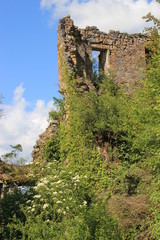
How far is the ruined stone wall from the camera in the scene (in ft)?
45.7

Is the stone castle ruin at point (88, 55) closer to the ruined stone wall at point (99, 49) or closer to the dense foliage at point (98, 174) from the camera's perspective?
the ruined stone wall at point (99, 49)

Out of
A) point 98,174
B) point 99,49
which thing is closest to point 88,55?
point 99,49

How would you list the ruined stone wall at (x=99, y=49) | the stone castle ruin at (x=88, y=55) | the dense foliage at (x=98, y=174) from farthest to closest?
the ruined stone wall at (x=99, y=49)
the stone castle ruin at (x=88, y=55)
the dense foliage at (x=98, y=174)

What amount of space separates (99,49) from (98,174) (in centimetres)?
736

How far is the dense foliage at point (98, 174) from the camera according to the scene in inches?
280

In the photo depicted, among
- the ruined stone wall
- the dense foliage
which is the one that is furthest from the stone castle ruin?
the dense foliage

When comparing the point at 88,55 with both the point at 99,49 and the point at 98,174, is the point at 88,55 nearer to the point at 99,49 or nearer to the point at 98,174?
the point at 99,49

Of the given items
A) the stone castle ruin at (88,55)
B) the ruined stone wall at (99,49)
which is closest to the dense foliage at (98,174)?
the stone castle ruin at (88,55)

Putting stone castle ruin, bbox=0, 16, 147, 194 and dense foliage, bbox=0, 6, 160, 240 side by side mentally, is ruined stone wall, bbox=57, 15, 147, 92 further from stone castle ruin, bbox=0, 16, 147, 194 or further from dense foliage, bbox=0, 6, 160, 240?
dense foliage, bbox=0, 6, 160, 240

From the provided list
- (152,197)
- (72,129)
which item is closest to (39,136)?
(72,129)

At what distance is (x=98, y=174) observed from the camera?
11000mm

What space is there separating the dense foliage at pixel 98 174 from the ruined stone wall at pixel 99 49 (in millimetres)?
1071

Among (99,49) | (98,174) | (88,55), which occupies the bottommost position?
(98,174)

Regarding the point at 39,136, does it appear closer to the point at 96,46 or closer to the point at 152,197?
the point at 96,46
